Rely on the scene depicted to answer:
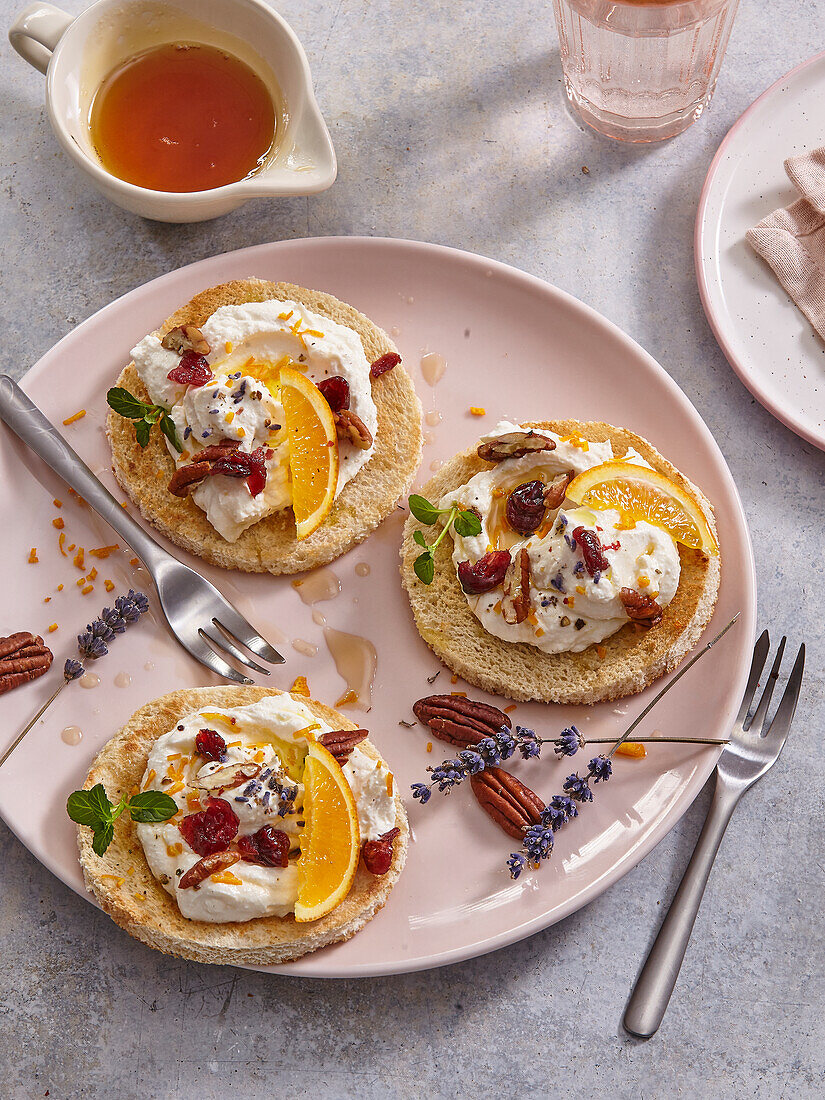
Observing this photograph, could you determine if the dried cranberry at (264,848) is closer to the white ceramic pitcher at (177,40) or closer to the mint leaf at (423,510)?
the mint leaf at (423,510)

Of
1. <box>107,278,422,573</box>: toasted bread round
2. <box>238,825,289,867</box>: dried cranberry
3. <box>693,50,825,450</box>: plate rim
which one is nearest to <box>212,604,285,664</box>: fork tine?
<box>107,278,422,573</box>: toasted bread round

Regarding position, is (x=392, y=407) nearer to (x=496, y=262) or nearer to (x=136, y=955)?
(x=496, y=262)

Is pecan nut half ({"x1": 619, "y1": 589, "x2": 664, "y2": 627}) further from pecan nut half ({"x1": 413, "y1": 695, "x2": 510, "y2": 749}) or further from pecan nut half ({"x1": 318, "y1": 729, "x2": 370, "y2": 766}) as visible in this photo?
pecan nut half ({"x1": 318, "y1": 729, "x2": 370, "y2": 766})

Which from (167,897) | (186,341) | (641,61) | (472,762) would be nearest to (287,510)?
(186,341)

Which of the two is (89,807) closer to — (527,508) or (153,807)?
(153,807)

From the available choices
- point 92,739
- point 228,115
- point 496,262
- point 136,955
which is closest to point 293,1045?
point 136,955

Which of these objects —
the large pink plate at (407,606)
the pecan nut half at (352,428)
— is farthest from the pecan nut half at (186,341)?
the pecan nut half at (352,428)
